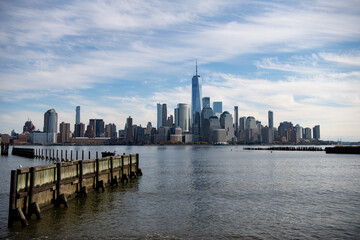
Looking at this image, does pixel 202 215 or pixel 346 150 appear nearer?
pixel 202 215

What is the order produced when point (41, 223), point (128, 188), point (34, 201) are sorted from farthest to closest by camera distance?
point (128, 188) → point (34, 201) → point (41, 223)

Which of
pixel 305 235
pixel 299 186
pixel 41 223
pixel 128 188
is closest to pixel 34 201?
pixel 41 223

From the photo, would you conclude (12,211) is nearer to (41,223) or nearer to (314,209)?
(41,223)

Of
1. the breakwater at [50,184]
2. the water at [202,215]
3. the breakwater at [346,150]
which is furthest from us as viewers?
the breakwater at [346,150]

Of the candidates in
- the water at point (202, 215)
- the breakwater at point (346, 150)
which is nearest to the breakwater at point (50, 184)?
the water at point (202, 215)

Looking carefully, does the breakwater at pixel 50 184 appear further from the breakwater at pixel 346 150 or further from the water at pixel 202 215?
the breakwater at pixel 346 150

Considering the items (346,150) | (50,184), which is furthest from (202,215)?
(346,150)

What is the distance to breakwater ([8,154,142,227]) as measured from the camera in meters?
20.6

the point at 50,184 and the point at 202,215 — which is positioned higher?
the point at 50,184

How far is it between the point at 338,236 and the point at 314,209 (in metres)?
7.52

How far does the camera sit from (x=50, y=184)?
81.9 ft

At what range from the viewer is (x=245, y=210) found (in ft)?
86.0

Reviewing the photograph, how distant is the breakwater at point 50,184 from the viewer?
67.5 ft

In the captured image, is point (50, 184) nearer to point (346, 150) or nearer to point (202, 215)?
point (202, 215)
